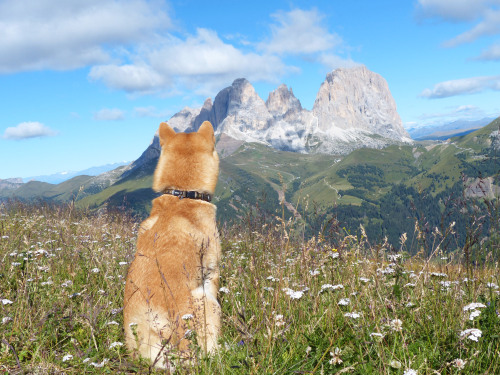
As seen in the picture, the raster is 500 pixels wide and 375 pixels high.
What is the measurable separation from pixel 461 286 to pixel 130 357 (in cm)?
435

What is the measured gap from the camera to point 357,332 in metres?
3.41

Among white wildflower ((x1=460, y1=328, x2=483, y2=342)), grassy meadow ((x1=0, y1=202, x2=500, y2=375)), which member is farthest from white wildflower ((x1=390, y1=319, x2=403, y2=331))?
white wildflower ((x1=460, y1=328, x2=483, y2=342))

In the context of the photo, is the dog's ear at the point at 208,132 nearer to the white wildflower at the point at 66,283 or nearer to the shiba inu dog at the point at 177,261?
the shiba inu dog at the point at 177,261

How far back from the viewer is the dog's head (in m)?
5.62

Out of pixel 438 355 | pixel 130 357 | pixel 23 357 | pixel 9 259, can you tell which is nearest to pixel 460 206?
pixel 438 355

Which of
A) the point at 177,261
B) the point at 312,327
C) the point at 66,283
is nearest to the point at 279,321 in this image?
the point at 312,327

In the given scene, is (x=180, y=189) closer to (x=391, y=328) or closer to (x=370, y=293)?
(x=370, y=293)

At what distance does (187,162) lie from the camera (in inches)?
229

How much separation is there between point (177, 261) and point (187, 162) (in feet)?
6.76

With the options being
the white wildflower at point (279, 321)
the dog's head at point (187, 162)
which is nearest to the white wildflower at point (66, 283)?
the dog's head at point (187, 162)

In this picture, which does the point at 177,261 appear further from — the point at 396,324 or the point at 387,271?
the point at 387,271

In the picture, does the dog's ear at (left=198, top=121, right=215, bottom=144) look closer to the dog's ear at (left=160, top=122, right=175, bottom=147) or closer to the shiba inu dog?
the shiba inu dog

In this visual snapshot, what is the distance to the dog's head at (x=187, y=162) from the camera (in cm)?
562

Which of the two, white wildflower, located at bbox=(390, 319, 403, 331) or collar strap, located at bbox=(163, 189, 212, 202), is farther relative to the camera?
collar strap, located at bbox=(163, 189, 212, 202)
